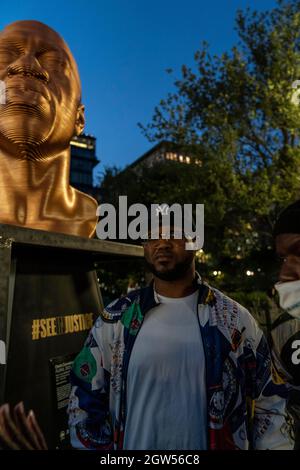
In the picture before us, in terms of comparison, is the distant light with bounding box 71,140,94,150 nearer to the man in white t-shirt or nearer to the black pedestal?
the black pedestal

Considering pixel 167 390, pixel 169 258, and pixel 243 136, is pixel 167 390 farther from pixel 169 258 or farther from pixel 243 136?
pixel 243 136

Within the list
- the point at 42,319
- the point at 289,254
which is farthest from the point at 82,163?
the point at 289,254

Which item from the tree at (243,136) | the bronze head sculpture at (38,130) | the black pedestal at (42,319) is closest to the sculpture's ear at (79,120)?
the bronze head sculpture at (38,130)

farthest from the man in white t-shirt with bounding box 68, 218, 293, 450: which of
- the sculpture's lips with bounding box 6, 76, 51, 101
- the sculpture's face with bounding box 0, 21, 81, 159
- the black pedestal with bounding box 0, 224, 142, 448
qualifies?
the sculpture's lips with bounding box 6, 76, 51, 101

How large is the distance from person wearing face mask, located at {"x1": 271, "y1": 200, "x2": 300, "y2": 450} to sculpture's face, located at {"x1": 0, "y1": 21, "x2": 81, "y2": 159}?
2.29 m

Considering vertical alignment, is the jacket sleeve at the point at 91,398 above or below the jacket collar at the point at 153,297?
below

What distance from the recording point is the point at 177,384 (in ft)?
6.28

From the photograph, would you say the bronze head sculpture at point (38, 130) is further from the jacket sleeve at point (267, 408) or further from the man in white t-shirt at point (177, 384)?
the jacket sleeve at point (267, 408)

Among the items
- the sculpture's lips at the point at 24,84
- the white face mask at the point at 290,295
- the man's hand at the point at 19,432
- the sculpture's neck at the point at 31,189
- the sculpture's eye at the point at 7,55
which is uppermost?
the sculpture's eye at the point at 7,55

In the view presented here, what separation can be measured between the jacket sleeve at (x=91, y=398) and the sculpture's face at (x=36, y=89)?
6.78 ft

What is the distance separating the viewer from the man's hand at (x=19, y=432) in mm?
1604

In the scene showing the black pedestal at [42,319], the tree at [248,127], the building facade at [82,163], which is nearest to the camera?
the black pedestal at [42,319]

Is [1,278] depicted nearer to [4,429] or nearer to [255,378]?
[4,429]

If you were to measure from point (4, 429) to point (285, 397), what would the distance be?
4.84ft
